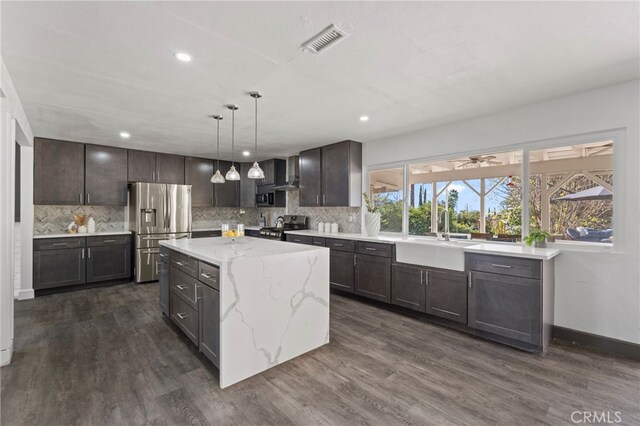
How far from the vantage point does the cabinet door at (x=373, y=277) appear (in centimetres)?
385

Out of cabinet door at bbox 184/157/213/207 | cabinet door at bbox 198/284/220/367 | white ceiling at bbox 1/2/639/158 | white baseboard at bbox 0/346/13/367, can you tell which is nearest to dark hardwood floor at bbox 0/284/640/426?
white baseboard at bbox 0/346/13/367

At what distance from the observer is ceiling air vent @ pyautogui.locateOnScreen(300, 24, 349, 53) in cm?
185

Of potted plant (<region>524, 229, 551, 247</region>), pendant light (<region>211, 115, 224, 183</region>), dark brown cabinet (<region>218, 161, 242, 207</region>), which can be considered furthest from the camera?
dark brown cabinet (<region>218, 161, 242, 207</region>)

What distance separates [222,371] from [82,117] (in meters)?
3.39

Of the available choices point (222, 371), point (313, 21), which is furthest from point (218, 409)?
point (313, 21)

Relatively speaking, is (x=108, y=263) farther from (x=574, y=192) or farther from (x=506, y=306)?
(x=574, y=192)

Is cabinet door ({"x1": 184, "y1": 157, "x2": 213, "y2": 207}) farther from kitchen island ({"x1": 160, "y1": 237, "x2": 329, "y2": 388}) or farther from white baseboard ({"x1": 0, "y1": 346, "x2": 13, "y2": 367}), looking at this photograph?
white baseboard ({"x1": 0, "y1": 346, "x2": 13, "y2": 367})

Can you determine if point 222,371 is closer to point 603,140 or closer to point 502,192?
point 502,192

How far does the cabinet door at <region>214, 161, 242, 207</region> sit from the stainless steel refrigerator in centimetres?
100

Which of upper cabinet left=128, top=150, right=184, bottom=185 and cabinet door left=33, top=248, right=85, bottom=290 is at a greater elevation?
upper cabinet left=128, top=150, right=184, bottom=185

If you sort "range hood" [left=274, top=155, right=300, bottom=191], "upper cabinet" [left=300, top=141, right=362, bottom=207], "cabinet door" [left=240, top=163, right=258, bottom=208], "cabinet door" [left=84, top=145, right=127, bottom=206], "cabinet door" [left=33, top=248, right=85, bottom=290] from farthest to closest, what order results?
"cabinet door" [left=240, top=163, right=258, bottom=208]
"range hood" [left=274, top=155, right=300, bottom=191]
"cabinet door" [left=84, top=145, right=127, bottom=206]
"upper cabinet" [left=300, top=141, right=362, bottom=207]
"cabinet door" [left=33, top=248, right=85, bottom=290]

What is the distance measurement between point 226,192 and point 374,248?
3.90 meters

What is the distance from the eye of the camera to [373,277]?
4012mm

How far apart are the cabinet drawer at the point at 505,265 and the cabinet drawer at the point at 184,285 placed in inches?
105
